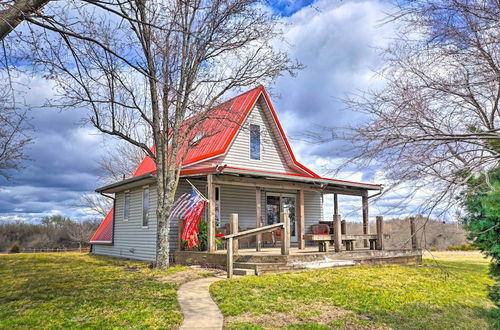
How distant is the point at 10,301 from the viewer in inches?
315

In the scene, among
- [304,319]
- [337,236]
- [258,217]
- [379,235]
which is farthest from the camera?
[379,235]

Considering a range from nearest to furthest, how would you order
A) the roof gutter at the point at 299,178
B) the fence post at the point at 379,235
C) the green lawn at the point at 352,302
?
the green lawn at the point at 352,302, the roof gutter at the point at 299,178, the fence post at the point at 379,235

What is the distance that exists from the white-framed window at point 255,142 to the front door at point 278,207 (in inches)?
75.4

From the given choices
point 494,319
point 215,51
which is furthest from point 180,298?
point 215,51

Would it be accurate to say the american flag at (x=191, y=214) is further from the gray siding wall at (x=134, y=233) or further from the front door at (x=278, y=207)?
the front door at (x=278, y=207)

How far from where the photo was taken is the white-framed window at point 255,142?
55.9ft

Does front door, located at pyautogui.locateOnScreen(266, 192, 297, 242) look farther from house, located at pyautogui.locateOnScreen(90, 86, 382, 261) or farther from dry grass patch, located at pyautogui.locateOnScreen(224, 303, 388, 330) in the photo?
dry grass patch, located at pyautogui.locateOnScreen(224, 303, 388, 330)

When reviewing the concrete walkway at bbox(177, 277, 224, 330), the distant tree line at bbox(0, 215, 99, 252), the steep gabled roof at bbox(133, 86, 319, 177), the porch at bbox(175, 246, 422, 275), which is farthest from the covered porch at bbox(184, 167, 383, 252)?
the distant tree line at bbox(0, 215, 99, 252)

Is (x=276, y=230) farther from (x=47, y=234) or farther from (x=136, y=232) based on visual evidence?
(x=47, y=234)

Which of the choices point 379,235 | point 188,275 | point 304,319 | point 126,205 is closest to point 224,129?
point 126,205

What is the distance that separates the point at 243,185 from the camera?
1411 cm

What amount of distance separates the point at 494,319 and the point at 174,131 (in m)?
9.90

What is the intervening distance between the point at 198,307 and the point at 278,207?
36.6ft

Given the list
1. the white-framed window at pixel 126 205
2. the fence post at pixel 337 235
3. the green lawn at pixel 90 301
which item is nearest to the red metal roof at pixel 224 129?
the white-framed window at pixel 126 205
